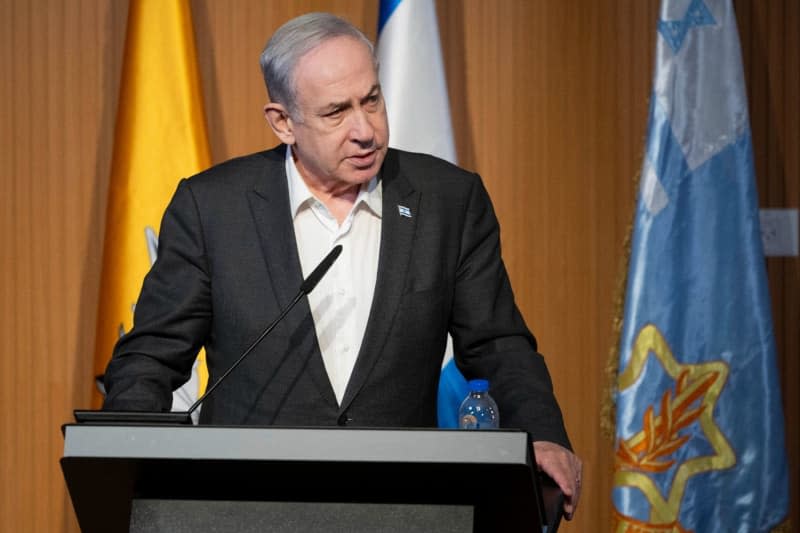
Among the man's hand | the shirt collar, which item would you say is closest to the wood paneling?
the shirt collar

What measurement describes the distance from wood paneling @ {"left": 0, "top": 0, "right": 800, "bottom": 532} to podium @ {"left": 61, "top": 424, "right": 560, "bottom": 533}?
2.42m

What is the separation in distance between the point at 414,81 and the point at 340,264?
4.84ft

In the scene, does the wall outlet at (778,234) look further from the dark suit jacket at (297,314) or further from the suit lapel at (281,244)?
the suit lapel at (281,244)

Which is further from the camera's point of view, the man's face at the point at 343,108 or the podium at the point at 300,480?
the man's face at the point at 343,108

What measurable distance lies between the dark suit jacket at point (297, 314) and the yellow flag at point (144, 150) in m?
1.24

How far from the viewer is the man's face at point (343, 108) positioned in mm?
2154

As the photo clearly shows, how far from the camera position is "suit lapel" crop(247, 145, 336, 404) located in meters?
2.14

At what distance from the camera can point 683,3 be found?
3627mm

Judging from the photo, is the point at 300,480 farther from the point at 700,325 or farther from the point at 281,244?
the point at 700,325

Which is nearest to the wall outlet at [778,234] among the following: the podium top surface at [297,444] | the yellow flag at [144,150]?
the yellow flag at [144,150]

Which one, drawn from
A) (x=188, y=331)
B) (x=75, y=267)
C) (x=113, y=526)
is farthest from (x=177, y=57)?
(x=113, y=526)

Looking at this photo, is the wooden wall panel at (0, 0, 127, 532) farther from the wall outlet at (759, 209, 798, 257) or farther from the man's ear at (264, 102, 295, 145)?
the wall outlet at (759, 209, 798, 257)

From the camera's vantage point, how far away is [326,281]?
2.26 metres

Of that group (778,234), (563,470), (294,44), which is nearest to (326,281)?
(294,44)
